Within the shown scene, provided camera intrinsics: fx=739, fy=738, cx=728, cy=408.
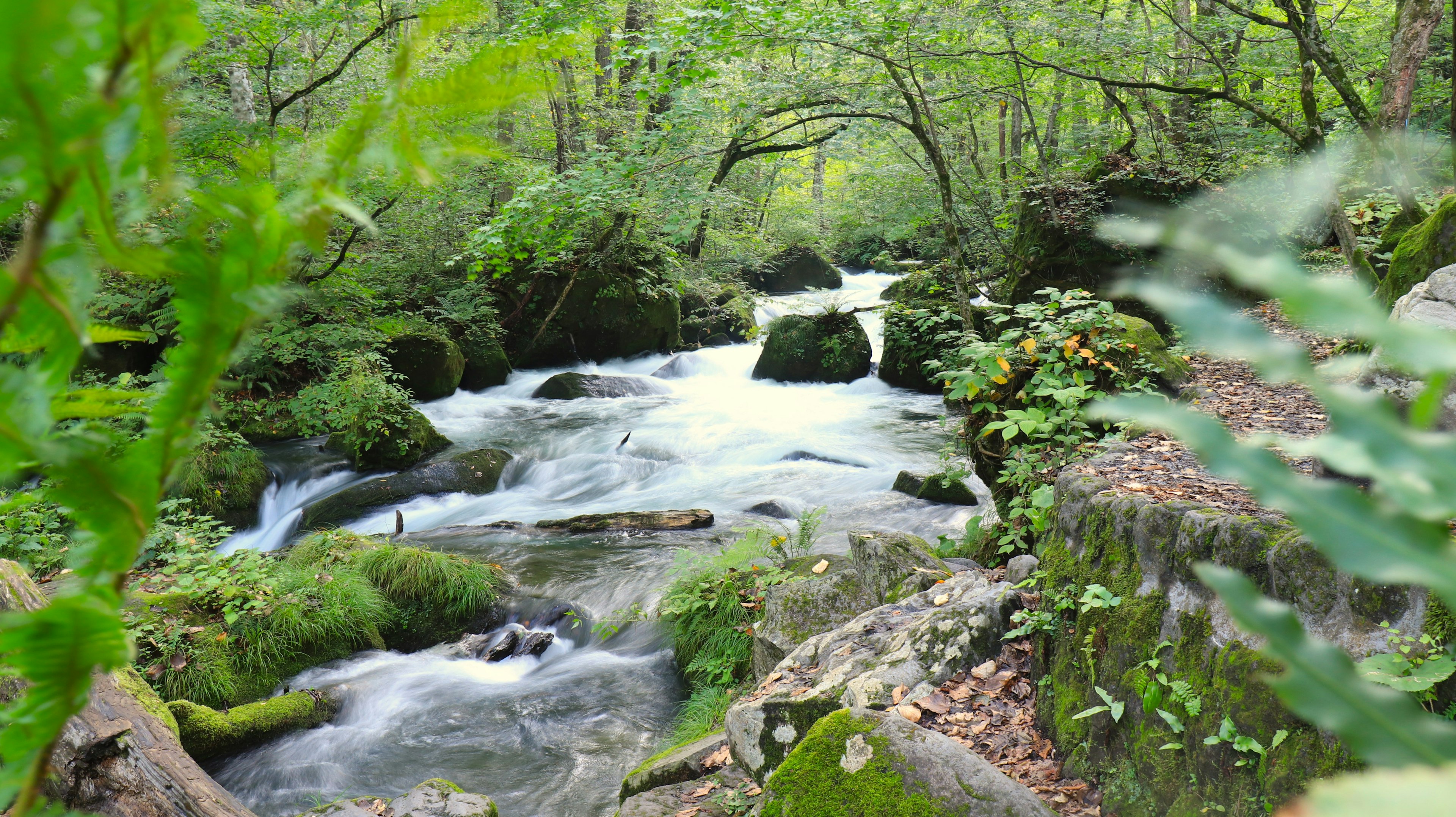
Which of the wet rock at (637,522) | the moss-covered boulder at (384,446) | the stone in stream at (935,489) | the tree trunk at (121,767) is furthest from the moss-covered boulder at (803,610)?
the moss-covered boulder at (384,446)

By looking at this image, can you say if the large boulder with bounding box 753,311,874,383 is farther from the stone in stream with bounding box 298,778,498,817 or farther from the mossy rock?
the stone in stream with bounding box 298,778,498,817

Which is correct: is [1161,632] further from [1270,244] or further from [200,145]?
[200,145]

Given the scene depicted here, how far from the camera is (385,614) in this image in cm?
649

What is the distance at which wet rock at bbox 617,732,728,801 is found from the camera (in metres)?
4.02

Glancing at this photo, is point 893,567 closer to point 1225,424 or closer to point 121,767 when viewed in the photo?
point 1225,424

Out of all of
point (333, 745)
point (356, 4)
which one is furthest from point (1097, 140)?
point (333, 745)

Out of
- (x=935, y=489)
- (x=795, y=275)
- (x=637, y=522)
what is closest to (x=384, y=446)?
(x=637, y=522)

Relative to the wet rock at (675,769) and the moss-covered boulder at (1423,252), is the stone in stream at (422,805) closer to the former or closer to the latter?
the wet rock at (675,769)

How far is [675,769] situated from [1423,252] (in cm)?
574

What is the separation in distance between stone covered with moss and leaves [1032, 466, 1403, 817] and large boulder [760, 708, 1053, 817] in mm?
472

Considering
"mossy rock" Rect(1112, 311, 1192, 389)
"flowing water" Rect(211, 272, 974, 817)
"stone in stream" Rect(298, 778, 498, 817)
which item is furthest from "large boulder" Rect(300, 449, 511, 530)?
"mossy rock" Rect(1112, 311, 1192, 389)

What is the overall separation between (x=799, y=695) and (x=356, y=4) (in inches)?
359

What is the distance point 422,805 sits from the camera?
4.00m

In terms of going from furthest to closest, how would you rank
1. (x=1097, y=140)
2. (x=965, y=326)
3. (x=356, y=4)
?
(x=1097, y=140), (x=356, y=4), (x=965, y=326)
